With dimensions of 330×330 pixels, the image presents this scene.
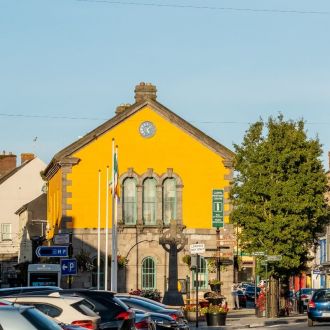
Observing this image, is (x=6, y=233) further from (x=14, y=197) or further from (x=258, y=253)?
(x=258, y=253)

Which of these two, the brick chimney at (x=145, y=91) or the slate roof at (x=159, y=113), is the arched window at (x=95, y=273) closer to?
the slate roof at (x=159, y=113)

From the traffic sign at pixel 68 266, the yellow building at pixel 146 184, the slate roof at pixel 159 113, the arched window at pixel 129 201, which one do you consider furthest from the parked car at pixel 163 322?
the arched window at pixel 129 201

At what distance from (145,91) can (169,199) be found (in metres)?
5.90

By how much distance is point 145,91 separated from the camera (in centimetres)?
6600

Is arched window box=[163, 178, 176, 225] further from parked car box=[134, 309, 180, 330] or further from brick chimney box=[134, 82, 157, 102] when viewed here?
parked car box=[134, 309, 180, 330]

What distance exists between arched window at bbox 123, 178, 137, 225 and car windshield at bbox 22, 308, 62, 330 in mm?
50030

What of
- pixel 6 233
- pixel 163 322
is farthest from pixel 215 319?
pixel 6 233

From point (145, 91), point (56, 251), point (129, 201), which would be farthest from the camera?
point (145, 91)

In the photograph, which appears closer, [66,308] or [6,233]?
[66,308]

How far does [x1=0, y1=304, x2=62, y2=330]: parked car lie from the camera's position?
45.1 feet

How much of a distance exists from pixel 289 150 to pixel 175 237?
756 cm

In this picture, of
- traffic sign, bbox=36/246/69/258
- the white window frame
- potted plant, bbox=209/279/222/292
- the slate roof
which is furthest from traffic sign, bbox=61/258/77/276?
the white window frame

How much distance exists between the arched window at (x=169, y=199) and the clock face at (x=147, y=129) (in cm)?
264

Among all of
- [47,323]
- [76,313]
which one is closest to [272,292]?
[76,313]
